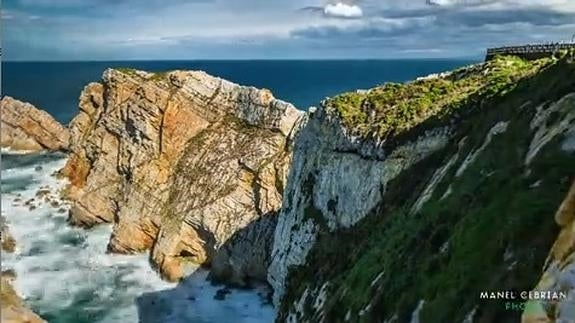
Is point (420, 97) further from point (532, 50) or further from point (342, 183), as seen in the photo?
point (532, 50)

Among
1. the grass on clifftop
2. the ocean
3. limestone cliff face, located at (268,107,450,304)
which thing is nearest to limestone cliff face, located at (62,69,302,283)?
the ocean

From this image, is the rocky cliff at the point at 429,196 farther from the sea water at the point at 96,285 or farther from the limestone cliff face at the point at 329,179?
the sea water at the point at 96,285

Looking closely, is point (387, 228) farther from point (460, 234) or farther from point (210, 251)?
point (210, 251)

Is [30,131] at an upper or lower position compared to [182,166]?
lower

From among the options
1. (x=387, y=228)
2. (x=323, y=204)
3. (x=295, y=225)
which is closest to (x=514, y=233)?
(x=387, y=228)

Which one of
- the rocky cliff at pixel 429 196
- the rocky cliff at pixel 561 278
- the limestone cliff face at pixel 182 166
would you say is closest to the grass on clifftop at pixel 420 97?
the rocky cliff at pixel 429 196

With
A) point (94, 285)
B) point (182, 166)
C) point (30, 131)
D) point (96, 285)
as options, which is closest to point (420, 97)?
point (96, 285)
